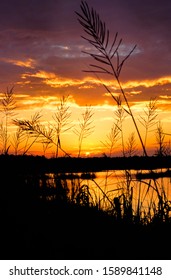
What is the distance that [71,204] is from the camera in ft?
20.6

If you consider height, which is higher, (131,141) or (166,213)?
(131,141)

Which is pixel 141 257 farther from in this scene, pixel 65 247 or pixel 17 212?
pixel 17 212

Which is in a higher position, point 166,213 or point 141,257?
point 166,213

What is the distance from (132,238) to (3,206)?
2.39 meters

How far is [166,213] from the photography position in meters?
5.12

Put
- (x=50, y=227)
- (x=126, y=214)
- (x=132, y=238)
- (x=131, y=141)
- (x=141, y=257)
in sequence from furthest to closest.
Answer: (x=131, y=141)
(x=126, y=214)
(x=50, y=227)
(x=132, y=238)
(x=141, y=257)

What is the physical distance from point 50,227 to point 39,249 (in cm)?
58

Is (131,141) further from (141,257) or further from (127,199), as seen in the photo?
(141,257)

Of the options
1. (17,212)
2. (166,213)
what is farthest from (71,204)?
(166,213)
